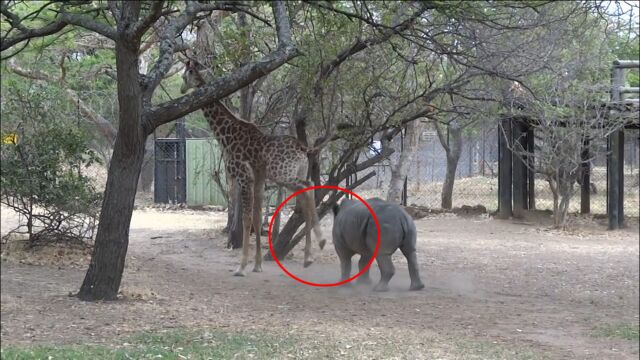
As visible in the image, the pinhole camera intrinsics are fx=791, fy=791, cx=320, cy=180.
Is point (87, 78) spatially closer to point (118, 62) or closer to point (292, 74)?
point (292, 74)

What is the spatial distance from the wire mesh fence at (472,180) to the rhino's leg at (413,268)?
9724 millimetres

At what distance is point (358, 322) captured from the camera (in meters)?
8.23

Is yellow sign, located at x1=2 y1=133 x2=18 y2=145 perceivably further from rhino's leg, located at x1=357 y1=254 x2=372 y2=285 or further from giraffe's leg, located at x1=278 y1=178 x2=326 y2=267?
rhino's leg, located at x1=357 y1=254 x2=372 y2=285

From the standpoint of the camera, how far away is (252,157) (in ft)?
34.5

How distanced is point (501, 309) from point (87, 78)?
10.7 metres

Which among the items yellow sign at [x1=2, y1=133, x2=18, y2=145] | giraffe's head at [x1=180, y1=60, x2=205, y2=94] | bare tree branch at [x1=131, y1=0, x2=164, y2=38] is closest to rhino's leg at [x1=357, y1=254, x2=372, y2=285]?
giraffe's head at [x1=180, y1=60, x2=205, y2=94]

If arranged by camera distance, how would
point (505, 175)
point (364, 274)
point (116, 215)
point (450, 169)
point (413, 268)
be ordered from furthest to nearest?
point (450, 169) → point (505, 175) → point (364, 274) → point (413, 268) → point (116, 215)

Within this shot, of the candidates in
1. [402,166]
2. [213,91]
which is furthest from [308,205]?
[402,166]

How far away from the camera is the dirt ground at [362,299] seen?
7.34m

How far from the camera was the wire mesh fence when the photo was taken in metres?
22.2

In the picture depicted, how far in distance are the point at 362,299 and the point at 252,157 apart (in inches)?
95.1

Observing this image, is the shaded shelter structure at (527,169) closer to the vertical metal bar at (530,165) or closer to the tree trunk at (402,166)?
the vertical metal bar at (530,165)

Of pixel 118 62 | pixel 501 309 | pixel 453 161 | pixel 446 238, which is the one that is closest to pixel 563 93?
pixel 446 238

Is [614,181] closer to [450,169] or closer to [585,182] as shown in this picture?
[585,182]
